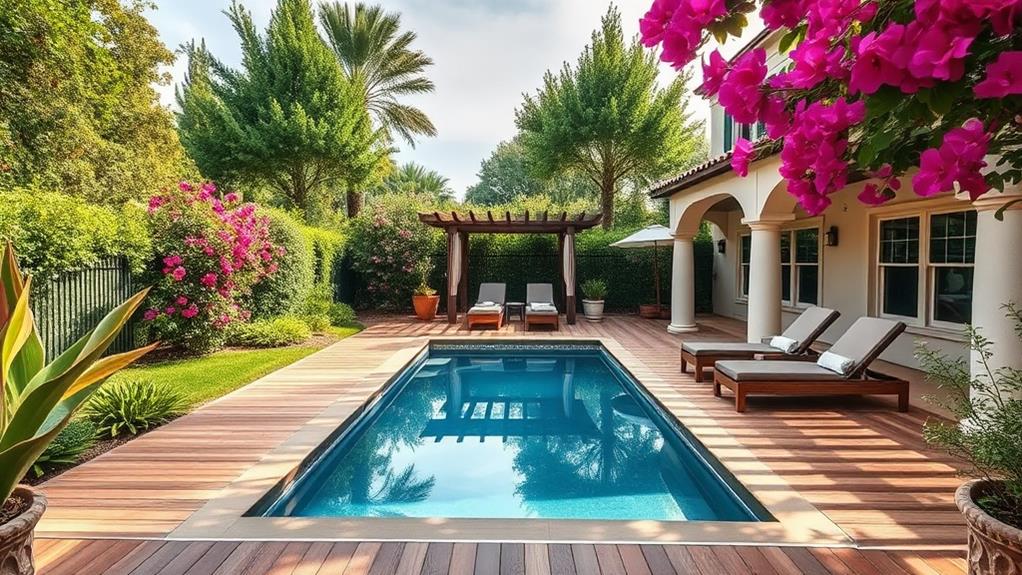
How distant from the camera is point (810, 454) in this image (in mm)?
4430

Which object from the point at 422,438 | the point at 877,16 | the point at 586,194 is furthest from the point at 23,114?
the point at 586,194

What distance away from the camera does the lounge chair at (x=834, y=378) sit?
18.6 feet

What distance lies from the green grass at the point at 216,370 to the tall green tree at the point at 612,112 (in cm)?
1516

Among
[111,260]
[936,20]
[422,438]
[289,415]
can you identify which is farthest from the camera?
[111,260]

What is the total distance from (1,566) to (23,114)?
15115 mm

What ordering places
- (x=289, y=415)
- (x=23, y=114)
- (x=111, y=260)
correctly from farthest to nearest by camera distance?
(x=23, y=114), (x=111, y=260), (x=289, y=415)

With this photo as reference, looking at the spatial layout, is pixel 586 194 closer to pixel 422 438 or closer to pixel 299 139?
pixel 299 139

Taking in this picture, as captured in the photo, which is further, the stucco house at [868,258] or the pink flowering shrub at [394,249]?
the pink flowering shrub at [394,249]

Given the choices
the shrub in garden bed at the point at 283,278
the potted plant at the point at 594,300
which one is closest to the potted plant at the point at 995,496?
the shrub in garden bed at the point at 283,278

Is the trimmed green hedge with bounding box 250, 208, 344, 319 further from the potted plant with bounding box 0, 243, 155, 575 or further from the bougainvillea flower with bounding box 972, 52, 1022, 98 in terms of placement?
the bougainvillea flower with bounding box 972, 52, 1022, 98

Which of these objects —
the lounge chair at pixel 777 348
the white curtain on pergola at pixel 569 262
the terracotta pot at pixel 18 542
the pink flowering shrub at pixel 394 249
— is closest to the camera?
the terracotta pot at pixel 18 542

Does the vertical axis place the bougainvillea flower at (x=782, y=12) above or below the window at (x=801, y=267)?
above

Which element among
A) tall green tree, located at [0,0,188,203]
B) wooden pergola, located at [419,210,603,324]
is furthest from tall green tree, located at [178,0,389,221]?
wooden pergola, located at [419,210,603,324]

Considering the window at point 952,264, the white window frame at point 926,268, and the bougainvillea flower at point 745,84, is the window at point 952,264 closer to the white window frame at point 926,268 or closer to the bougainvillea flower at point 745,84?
the white window frame at point 926,268
